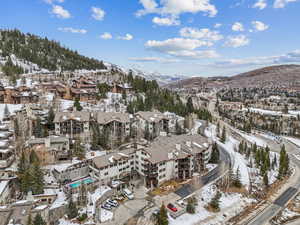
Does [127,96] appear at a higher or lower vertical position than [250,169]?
higher

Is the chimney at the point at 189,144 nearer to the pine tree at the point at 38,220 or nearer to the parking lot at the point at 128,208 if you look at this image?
the parking lot at the point at 128,208

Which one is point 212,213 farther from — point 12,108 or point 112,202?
point 12,108

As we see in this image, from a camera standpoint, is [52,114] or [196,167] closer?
[196,167]

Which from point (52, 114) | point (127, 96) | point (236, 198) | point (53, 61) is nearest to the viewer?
point (236, 198)

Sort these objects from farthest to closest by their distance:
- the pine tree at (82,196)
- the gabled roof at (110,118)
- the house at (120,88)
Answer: the house at (120,88)
the gabled roof at (110,118)
the pine tree at (82,196)

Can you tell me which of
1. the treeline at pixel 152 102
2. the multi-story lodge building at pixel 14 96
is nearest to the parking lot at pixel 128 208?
the treeline at pixel 152 102

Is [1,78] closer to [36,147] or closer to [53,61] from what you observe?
[53,61]

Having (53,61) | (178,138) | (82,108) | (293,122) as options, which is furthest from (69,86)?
(293,122)
